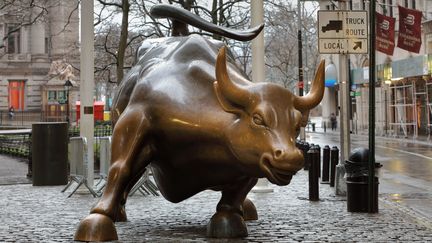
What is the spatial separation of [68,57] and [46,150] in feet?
133

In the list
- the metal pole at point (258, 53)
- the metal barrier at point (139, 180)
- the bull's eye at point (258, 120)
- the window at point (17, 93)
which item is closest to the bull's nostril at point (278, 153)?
the bull's eye at point (258, 120)

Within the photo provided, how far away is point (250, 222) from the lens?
30.9 feet

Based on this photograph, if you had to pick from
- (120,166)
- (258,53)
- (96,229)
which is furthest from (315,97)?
(258,53)

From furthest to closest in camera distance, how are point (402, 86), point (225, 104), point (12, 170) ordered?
1. point (402, 86)
2. point (12, 170)
3. point (225, 104)

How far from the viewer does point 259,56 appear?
14.0 m

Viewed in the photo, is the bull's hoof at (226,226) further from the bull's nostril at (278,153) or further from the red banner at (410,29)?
the red banner at (410,29)

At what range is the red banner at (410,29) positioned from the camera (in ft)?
102

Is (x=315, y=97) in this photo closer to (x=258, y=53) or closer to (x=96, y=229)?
(x=96, y=229)

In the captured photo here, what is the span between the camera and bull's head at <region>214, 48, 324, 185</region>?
20.9 feet

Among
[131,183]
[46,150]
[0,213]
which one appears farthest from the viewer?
[46,150]

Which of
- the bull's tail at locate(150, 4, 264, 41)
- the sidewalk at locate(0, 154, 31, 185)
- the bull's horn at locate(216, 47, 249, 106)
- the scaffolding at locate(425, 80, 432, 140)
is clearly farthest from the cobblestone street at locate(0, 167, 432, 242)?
the scaffolding at locate(425, 80, 432, 140)

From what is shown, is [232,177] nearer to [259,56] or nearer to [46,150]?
[259,56]

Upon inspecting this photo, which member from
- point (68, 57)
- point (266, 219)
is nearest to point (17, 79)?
point (68, 57)

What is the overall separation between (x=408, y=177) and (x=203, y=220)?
383 inches
